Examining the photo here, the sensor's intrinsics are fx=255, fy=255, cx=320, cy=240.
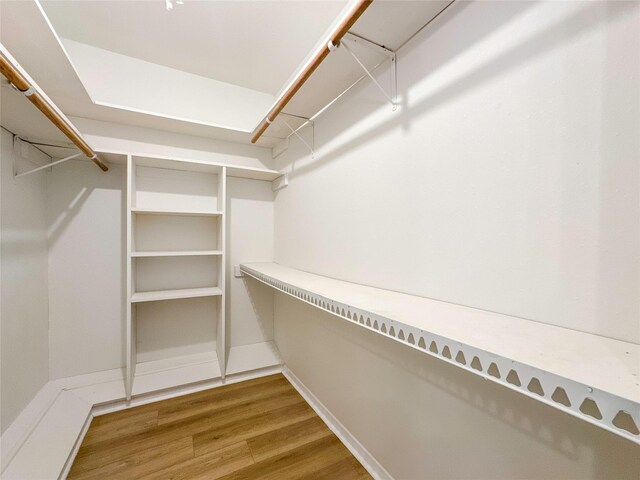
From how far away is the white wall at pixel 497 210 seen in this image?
1.85 feet

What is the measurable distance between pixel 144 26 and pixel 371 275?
2.04 m

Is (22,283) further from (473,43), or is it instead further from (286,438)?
(473,43)

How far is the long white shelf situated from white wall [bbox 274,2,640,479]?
0.08 m

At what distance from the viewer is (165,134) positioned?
1999 millimetres

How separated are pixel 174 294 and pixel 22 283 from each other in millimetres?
756

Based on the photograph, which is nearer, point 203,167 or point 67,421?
point 67,421

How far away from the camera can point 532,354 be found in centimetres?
48

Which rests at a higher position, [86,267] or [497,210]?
[497,210]

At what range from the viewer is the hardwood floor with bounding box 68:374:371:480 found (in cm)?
125

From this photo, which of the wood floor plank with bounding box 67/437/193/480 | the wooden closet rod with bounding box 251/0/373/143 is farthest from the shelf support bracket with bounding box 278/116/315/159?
the wood floor plank with bounding box 67/437/193/480

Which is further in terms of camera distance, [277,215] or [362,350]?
[277,215]

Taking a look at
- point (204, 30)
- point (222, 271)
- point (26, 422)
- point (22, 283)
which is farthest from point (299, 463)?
point (204, 30)

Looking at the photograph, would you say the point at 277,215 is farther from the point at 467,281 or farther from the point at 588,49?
the point at 588,49

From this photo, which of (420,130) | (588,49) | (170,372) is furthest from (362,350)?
(170,372)
